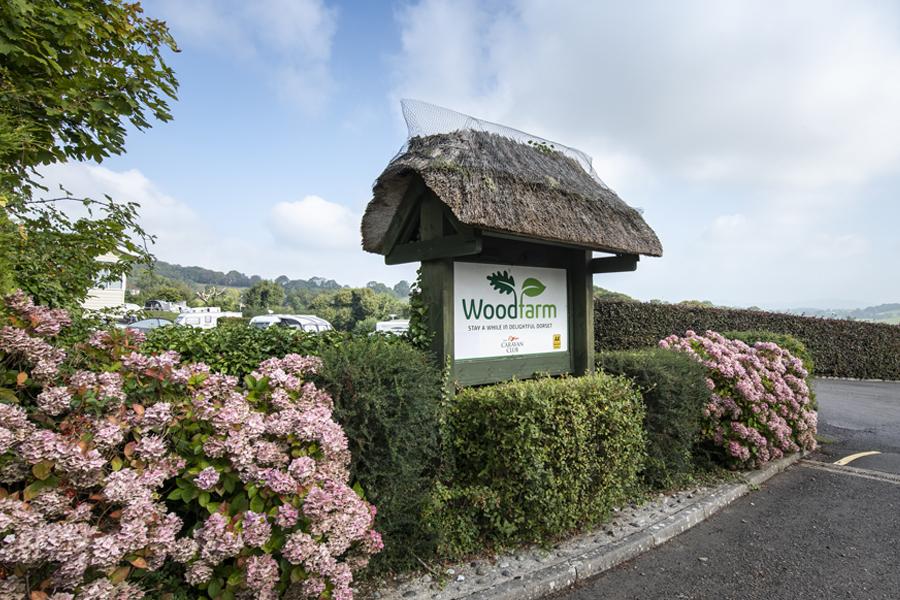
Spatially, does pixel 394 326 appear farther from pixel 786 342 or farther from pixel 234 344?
pixel 234 344

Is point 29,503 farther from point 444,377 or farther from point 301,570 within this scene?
point 444,377

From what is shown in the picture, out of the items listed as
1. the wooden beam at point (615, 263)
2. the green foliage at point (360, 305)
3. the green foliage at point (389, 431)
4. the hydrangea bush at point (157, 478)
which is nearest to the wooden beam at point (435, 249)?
the green foliage at point (389, 431)

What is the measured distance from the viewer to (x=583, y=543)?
12.2ft

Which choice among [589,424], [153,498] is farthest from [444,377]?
[153,498]

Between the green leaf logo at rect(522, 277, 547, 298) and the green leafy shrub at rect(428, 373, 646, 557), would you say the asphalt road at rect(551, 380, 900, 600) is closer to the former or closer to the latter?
the green leafy shrub at rect(428, 373, 646, 557)

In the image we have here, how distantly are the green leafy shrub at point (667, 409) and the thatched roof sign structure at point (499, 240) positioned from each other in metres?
0.80

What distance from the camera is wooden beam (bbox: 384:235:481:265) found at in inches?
159

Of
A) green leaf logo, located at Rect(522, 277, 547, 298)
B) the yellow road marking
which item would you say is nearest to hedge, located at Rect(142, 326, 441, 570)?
green leaf logo, located at Rect(522, 277, 547, 298)

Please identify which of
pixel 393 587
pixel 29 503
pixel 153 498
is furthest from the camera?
pixel 393 587

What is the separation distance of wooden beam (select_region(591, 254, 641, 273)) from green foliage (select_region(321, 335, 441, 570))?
10.9ft

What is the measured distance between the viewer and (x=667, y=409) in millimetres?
4859

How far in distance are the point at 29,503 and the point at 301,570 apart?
4.36ft

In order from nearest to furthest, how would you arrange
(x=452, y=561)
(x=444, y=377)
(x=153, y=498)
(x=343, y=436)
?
(x=153, y=498) < (x=343, y=436) < (x=452, y=561) < (x=444, y=377)

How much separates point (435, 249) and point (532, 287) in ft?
5.00
